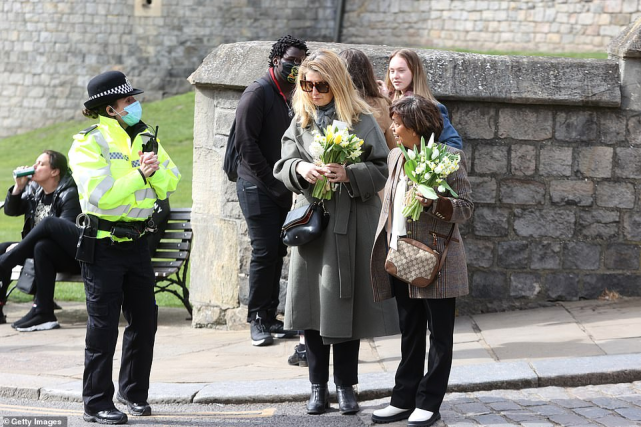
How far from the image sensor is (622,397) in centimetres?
519

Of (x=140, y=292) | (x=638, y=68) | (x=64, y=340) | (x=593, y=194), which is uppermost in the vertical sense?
(x=638, y=68)

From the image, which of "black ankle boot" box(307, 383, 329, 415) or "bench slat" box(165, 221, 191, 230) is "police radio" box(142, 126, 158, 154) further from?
"bench slat" box(165, 221, 191, 230)

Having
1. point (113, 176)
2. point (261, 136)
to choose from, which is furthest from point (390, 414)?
point (261, 136)

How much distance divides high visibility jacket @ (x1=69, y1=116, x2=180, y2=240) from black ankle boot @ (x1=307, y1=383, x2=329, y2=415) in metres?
1.25

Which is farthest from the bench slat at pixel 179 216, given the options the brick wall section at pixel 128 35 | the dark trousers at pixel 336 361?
the brick wall section at pixel 128 35

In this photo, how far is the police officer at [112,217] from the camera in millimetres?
4969

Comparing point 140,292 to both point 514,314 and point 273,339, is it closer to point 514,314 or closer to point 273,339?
point 273,339

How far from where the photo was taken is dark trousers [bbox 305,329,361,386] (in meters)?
5.15

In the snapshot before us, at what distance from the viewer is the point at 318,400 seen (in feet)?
16.9

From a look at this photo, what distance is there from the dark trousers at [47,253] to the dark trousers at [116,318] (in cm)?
266

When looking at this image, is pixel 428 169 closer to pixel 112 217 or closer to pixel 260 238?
pixel 112 217

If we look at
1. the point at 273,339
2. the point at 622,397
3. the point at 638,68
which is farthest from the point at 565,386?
the point at 638,68

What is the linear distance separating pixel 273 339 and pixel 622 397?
2511 mm

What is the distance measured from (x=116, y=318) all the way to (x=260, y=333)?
1.81 m
